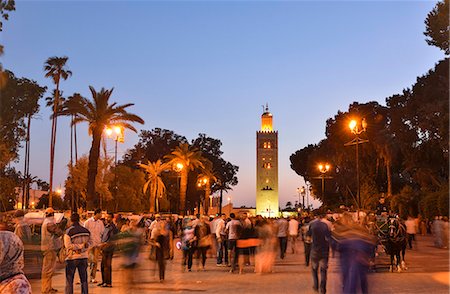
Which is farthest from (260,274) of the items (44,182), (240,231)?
(44,182)

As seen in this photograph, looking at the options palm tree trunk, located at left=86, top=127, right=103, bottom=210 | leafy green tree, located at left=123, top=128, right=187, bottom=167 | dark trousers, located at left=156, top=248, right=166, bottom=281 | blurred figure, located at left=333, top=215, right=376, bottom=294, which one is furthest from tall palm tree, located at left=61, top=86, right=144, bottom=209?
leafy green tree, located at left=123, top=128, right=187, bottom=167

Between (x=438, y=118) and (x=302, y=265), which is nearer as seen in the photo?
(x=302, y=265)

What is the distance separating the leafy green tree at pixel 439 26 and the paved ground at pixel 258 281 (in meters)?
21.4

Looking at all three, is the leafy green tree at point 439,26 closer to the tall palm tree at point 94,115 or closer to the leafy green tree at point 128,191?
the tall palm tree at point 94,115

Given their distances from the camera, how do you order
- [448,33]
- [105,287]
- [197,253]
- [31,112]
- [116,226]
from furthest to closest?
[31,112] < [448,33] < [197,253] < [116,226] < [105,287]

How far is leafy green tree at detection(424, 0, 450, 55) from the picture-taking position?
36.1 meters

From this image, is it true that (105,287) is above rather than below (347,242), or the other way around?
below

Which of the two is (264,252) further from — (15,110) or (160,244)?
(15,110)

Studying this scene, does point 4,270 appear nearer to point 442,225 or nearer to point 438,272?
point 438,272

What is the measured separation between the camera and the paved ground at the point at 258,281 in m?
13.0

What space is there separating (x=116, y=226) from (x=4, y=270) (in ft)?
33.6

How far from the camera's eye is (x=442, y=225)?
28844mm

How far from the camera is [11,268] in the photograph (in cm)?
589

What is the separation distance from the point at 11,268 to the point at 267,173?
11830 cm
